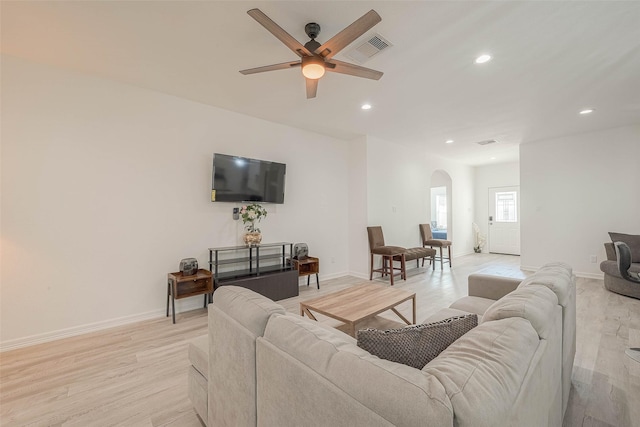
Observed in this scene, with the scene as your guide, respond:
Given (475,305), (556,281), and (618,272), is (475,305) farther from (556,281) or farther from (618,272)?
(618,272)

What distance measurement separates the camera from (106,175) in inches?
118

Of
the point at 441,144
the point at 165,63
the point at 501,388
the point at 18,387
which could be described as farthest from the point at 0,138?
the point at 441,144

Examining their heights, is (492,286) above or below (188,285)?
above

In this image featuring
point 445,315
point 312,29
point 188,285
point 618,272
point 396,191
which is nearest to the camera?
point 445,315

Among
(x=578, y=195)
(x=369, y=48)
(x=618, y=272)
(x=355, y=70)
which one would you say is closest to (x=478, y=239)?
(x=578, y=195)

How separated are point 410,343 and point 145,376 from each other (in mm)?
2231

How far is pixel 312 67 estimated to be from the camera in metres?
2.16

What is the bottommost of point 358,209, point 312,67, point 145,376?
point 145,376

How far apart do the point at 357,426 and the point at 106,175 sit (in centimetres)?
355

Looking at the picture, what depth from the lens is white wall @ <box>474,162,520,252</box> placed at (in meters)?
7.88

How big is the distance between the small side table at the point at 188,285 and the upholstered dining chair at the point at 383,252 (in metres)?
2.89

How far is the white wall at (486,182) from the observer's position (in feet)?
25.8

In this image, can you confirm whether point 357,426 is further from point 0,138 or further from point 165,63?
point 0,138

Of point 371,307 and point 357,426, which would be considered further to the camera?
point 371,307
